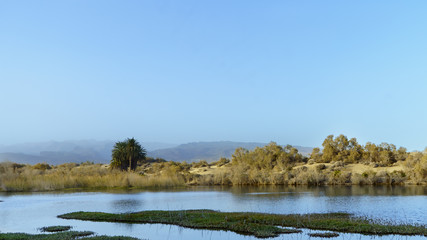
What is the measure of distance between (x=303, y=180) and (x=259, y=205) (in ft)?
→ 126

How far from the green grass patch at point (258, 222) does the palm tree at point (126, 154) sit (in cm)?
6328

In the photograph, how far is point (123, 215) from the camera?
33.8 metres

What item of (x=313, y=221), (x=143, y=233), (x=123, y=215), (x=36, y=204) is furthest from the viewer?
(x=36, y=204)

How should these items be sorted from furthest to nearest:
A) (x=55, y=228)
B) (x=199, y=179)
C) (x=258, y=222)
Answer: (x=199, y=179)
(x=258, y=222)
(x=55, y=228)

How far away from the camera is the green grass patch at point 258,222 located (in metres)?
25.3

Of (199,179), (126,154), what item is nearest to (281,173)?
(199,179)

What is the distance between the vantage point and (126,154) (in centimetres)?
9894

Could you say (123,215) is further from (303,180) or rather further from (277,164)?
(277,164)

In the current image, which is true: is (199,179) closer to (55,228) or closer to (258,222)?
(258,222)

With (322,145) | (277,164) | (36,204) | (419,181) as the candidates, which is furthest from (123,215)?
(322,145)

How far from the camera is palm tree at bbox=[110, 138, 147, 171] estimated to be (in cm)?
9856

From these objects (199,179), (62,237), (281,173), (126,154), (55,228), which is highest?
(126,154)

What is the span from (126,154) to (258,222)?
241 ft

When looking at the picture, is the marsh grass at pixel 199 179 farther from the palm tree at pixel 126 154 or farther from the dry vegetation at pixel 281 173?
the palm tree at pixel 126 154
